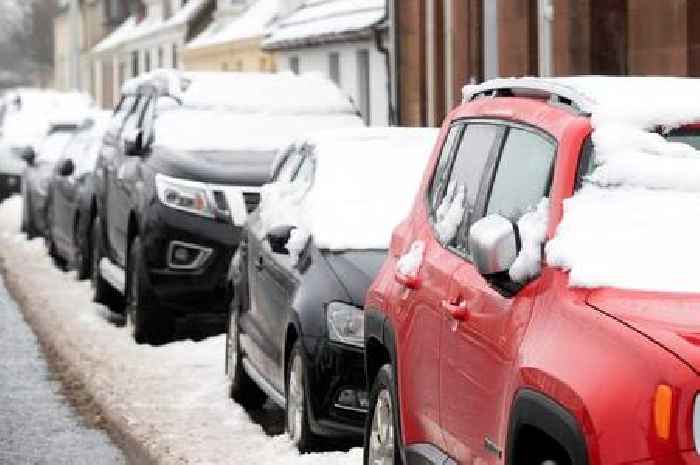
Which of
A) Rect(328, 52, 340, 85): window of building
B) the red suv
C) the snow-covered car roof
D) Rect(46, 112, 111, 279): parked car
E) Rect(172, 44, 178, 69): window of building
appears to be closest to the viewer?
the red suv

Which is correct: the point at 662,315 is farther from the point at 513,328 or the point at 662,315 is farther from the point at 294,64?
the point at 294,64

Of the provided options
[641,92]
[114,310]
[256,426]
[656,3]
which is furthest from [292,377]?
[656,3]

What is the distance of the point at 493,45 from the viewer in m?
22.9

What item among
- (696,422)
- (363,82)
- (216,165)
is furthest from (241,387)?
(363,82)

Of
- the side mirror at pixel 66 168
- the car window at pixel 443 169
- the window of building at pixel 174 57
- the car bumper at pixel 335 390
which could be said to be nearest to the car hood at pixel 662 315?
the car window at pixel 443 169

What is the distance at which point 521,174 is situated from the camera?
19.8 feet

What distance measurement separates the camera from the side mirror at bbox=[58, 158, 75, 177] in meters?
20.0

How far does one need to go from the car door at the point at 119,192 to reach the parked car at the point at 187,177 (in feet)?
0.05

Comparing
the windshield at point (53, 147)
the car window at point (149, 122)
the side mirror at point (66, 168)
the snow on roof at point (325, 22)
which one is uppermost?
the snow on roof at point (325, 22)

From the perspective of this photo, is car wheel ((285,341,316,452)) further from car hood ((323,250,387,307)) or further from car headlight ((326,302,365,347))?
car hood ((323,250,387,307))

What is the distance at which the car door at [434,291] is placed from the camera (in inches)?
255

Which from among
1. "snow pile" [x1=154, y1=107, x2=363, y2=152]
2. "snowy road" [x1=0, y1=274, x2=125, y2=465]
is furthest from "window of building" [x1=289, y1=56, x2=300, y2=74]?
"snowy road" [x1=0, y1=274, x2=125, y2=465]

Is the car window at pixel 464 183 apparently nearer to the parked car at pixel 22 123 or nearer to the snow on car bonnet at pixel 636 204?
the snow on car bonnet at pixel 636 204

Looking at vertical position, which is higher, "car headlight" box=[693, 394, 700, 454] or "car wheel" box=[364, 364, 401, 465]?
"car headlight" box=[693, 394, 700, 454]
